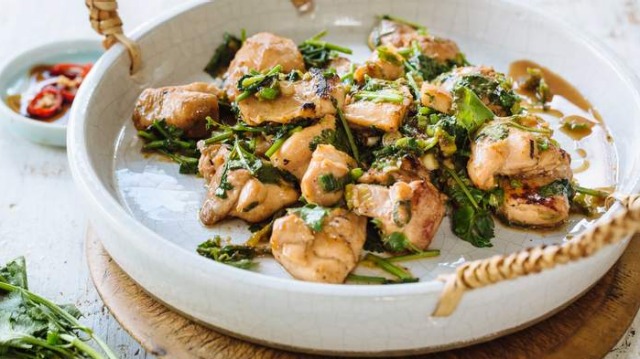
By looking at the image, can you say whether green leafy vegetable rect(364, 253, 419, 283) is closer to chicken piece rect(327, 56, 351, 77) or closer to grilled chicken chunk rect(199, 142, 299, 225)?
grilled chicken chunk rect(199, 142, 299, 225)

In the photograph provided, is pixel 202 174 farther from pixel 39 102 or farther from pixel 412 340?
pixel 39 102

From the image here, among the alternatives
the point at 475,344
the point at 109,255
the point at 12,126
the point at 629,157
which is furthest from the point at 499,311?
the point at 12,126

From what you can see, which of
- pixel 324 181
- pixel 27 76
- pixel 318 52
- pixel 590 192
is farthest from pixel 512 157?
pixel 27 76

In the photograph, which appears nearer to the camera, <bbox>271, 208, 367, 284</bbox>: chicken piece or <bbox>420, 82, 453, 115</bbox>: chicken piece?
<bbox>271, 208, 367, 284</bbox>: chicken piece

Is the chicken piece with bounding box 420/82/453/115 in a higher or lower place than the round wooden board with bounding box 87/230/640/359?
higher

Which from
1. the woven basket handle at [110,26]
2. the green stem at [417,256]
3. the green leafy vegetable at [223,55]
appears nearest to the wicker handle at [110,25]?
the woven basket handle at [110,26]

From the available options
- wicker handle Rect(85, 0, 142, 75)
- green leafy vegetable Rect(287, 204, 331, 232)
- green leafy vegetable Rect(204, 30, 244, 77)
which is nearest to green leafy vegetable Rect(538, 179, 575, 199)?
green leafy vegetable Rect(287, 204, 331, 232)

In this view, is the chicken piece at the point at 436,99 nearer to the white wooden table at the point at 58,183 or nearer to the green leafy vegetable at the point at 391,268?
the green leafy vegetable at the point at 391,268

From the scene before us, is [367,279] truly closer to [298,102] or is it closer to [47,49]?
[298,102]
